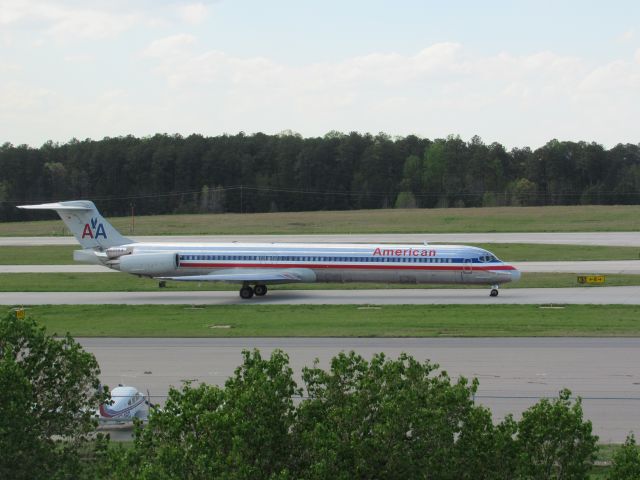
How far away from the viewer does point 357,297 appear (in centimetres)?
4247

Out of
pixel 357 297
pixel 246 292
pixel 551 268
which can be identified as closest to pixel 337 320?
pixel 357 297

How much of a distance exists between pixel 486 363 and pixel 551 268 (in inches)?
1167

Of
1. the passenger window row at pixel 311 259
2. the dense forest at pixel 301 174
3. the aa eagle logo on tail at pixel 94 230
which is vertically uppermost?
the dense forest at pixel 301 174

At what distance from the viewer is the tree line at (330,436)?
11.3 metres

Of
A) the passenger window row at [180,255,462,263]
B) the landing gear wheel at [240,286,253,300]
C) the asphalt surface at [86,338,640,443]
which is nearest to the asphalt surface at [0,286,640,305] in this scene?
the landing gear wheel at [240,286,253,300]

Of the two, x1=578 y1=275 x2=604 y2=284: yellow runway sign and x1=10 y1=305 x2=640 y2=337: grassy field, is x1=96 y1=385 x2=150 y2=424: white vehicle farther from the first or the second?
x1=578 y1=275 x2=604 y2=284: yellow runway sign

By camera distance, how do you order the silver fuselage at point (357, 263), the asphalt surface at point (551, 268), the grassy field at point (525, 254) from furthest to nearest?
the grassy field at point (525, 254) < the asphalt surface at point (551, 268) < the silver fuselage at point (357, 263)

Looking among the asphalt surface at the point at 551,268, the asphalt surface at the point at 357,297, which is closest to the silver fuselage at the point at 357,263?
the asphalt surface at the point at 357,297

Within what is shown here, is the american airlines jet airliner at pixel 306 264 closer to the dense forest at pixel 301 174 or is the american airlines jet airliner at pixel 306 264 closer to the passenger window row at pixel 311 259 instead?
the passenger window row at pixel 311 259

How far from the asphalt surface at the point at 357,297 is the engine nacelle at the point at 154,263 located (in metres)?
1.36

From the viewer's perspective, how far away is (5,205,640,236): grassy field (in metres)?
90.1

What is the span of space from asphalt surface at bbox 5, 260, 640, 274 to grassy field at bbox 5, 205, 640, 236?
28394 millimetres

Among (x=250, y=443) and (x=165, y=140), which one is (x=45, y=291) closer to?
(x=250, y=443)

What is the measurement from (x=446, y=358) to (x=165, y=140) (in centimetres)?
12933
